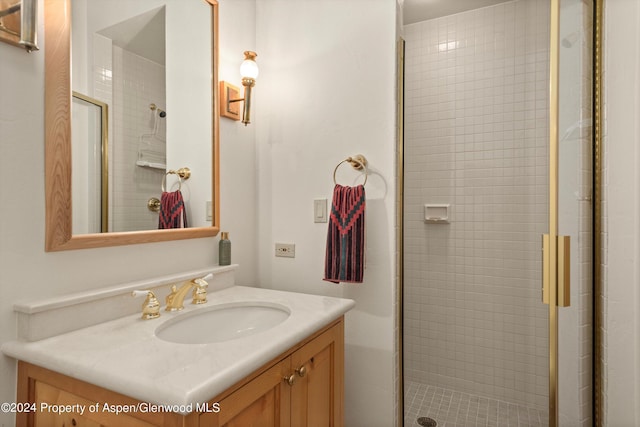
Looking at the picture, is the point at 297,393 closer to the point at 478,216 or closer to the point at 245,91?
the point at 245,91

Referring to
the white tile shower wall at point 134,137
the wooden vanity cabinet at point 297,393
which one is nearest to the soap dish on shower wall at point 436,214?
the wooden vanity cabinet at point 297,393

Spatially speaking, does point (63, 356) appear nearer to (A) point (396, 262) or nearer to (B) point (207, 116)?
(B) point (207, 116)

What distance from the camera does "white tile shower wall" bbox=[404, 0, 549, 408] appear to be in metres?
2.13

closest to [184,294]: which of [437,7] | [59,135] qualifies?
[59,135]

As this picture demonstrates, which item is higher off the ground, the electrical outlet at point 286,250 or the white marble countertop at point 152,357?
the electrical outlet at point 286,250

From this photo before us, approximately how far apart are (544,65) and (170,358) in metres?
2.45

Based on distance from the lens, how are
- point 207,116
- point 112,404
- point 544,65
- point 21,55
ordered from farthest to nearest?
point 544,65 → point 207,116 → point 21,55 → point 112,404

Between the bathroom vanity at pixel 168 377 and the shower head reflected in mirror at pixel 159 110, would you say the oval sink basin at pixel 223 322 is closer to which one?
the bathroom vanity at pixel 168 377

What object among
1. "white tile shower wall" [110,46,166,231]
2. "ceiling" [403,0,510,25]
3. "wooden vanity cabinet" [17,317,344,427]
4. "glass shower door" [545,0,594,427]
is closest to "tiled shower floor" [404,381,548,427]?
"glass shower door" [545,0,594,427]

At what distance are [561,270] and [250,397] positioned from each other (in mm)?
1025

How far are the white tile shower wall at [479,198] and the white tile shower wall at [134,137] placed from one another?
1668mm

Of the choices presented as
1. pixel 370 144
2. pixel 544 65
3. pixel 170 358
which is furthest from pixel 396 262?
pixel 544 65

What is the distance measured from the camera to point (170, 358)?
811 mm

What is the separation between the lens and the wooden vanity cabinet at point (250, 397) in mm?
756
